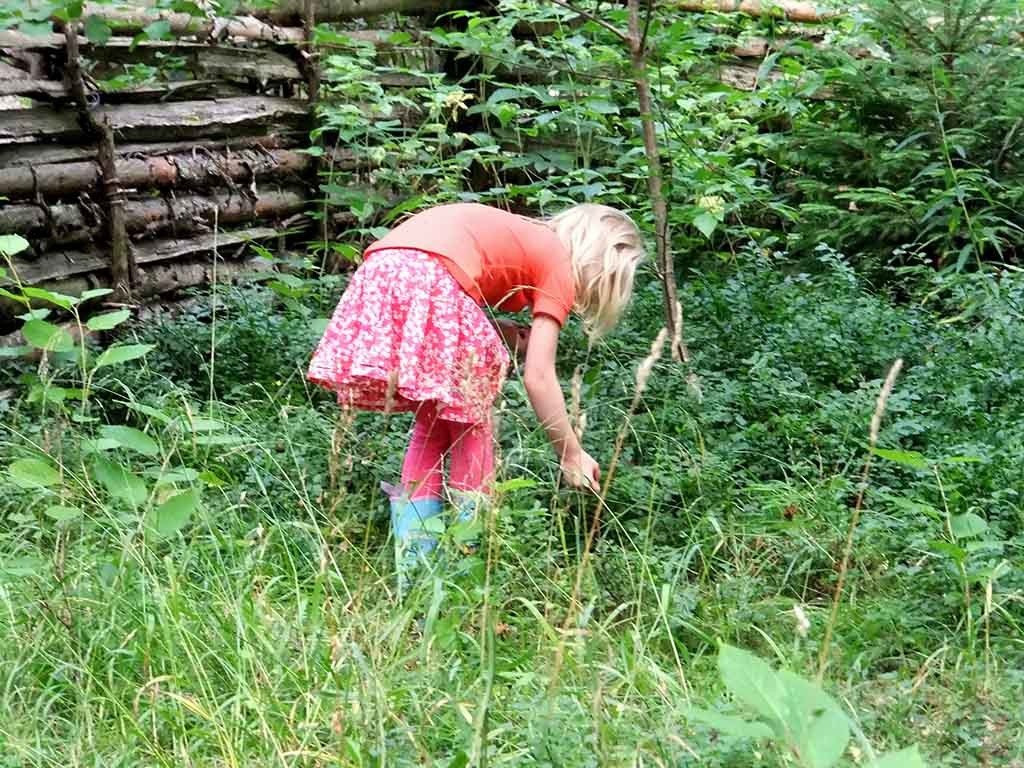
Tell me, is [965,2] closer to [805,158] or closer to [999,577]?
[805,158]

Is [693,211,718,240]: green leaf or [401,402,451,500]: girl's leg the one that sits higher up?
[693,211,718,240]: green leaf

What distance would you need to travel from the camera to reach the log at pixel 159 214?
4926 millimetres

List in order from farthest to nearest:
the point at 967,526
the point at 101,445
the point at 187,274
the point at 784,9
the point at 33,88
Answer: the point at 784,9, the point at 187,274, the point at 33,88, the point at 101,445, the point at 967,526

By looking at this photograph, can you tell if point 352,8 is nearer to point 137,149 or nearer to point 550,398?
point 137,149

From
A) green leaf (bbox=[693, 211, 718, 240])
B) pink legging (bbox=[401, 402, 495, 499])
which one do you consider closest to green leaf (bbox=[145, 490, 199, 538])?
pink legging (bbox=[401, 402, 495, 499])

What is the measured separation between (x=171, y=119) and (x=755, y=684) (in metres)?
4.60

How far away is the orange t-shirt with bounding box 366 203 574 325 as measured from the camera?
351 cm

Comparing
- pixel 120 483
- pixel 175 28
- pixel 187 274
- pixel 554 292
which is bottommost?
pixel 187 274

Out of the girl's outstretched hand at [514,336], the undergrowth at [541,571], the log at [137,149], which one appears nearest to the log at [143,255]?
the log at [137,149]

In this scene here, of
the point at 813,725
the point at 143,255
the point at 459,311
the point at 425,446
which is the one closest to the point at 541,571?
the point at 425,446

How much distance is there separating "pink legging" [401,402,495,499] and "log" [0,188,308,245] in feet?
5.16

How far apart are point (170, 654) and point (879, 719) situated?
1408 mm

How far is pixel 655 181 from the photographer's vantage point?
4.38 meters

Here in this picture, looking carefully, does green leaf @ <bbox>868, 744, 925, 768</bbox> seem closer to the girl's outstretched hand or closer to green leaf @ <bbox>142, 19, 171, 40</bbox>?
the girl's outstretched hand
